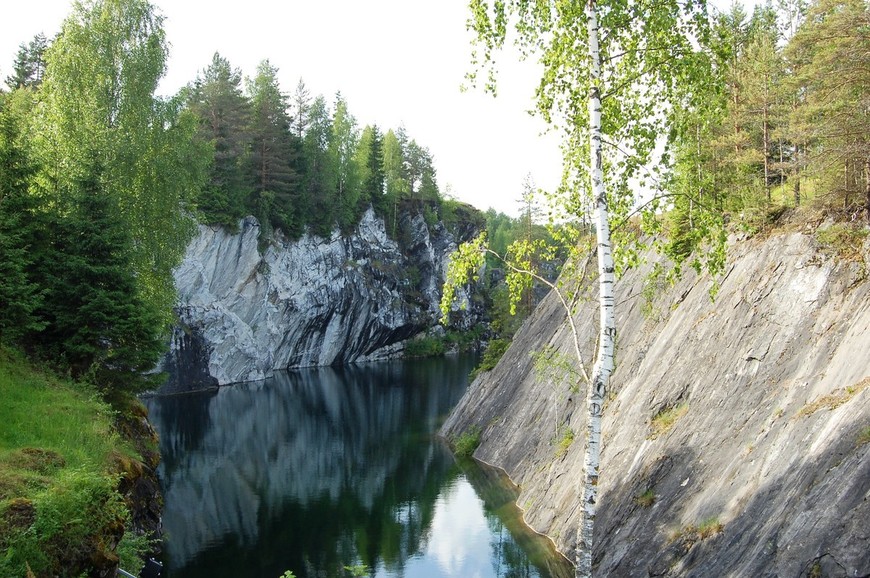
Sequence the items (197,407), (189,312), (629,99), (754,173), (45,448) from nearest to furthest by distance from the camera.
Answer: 1. (629,99)
2. (45,448)
3. (754,173)
4. (197,407)
5. (189,312)

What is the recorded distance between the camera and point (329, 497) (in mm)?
25719

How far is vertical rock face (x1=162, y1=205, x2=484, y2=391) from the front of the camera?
167 ft

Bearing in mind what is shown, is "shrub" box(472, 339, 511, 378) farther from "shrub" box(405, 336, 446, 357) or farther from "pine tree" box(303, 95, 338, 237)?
"shrub" box(405, 336, 446, 357)

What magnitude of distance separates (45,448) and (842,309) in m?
15.1

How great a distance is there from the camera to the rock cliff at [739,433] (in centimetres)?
992

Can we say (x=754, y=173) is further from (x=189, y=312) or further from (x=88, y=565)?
(x=189, y=312)

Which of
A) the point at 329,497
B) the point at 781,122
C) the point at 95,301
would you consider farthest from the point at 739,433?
the point at 329,497

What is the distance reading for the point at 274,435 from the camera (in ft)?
121

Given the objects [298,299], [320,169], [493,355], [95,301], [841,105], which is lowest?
[493,355]

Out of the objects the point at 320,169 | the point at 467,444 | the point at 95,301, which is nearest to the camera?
the point at 95,301

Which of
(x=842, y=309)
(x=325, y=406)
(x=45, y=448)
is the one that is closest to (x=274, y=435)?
(x=325, y=406)

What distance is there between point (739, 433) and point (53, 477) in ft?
41.8

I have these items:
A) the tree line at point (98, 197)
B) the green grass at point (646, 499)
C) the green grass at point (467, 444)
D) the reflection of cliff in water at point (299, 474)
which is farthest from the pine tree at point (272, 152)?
the green grass at point (646, 499)

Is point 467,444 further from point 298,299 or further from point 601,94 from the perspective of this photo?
point 298,299
